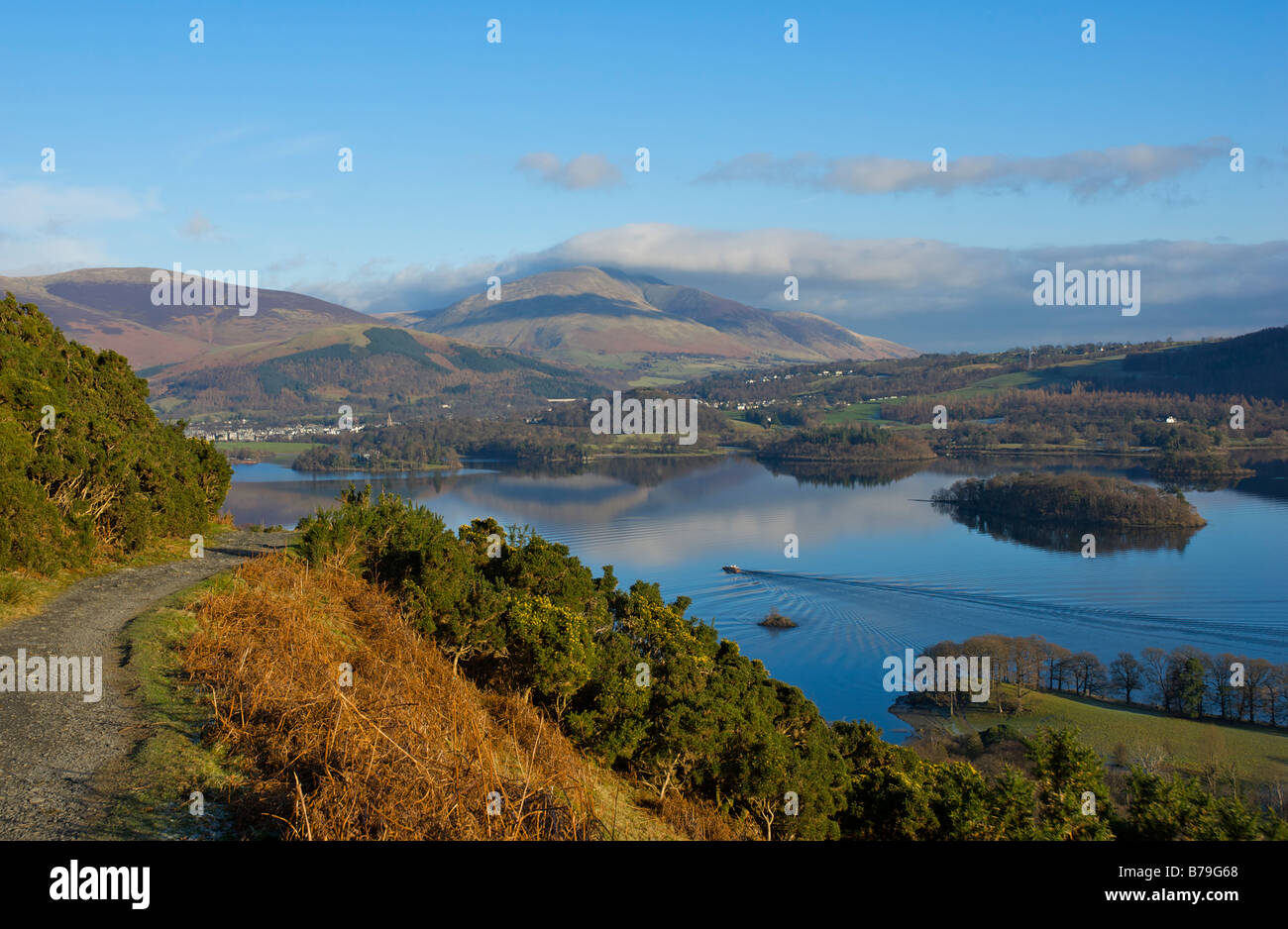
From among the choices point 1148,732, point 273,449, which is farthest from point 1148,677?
point 273,449

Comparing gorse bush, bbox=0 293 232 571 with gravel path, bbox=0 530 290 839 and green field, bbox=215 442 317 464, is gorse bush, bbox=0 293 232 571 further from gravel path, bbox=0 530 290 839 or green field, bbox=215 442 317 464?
green field, bbox=215 442 317 464

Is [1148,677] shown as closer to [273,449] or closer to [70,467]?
[70,467]

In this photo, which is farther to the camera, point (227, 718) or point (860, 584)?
point (860, 584)

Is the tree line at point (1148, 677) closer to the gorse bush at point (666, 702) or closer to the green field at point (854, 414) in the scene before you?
the gorse bush at point (666, 702)

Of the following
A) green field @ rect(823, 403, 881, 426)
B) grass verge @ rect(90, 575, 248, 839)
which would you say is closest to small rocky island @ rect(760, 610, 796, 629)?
grass verge @ rect(90, 575, 248, 839)
